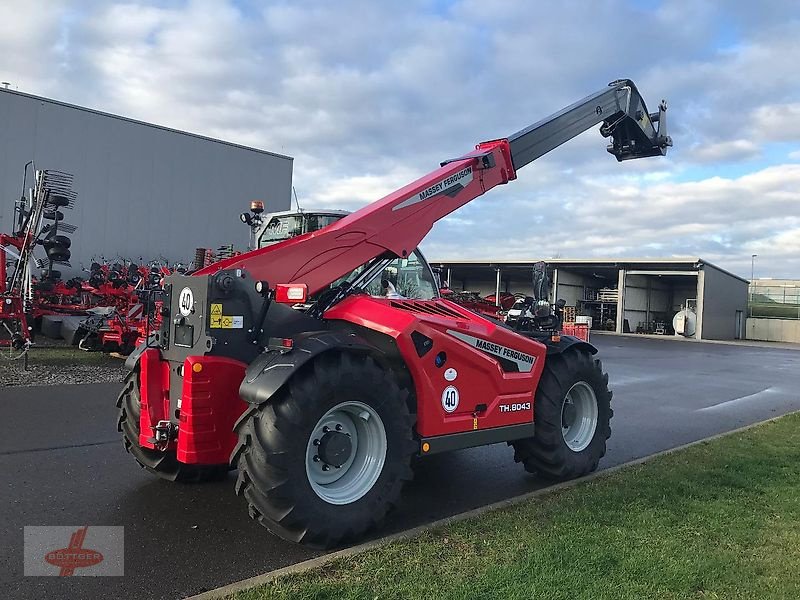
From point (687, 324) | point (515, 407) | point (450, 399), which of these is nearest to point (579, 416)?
point (515, 407)

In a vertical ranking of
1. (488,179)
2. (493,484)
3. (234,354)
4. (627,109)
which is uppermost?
(627,109)

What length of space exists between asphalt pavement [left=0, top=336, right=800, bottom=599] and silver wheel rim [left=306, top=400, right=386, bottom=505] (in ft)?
1.43

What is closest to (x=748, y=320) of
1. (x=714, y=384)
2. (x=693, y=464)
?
(x=714, y=384)

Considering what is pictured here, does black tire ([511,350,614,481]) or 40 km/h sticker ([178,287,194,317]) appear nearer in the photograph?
40 km/h sticker ([178,287,194,317])

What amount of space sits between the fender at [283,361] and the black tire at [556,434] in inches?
83.6

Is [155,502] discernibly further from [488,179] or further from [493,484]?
[488,179]

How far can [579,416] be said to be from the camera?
6.61 metres

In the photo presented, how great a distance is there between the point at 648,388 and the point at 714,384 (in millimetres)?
2324

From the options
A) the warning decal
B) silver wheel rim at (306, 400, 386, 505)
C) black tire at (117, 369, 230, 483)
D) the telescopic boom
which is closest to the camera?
silver wheel rim at (306, 400, 386, 505)

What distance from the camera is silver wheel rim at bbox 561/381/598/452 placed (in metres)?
6.45

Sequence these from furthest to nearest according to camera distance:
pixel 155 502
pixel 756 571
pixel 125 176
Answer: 1. pixel 125 176
2. pixel 155 502
3. pixel 756 571

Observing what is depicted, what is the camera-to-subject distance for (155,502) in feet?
16.8

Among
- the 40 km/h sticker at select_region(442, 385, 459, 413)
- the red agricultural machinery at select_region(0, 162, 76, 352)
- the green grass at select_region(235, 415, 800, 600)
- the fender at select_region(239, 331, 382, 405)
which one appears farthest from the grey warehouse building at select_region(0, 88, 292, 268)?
the green grass at select_region(235, 415, 800, 600)

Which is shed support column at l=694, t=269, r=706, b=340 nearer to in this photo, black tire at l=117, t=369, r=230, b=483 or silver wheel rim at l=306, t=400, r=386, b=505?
black tire at l=117, t=369, r=230, b=483
